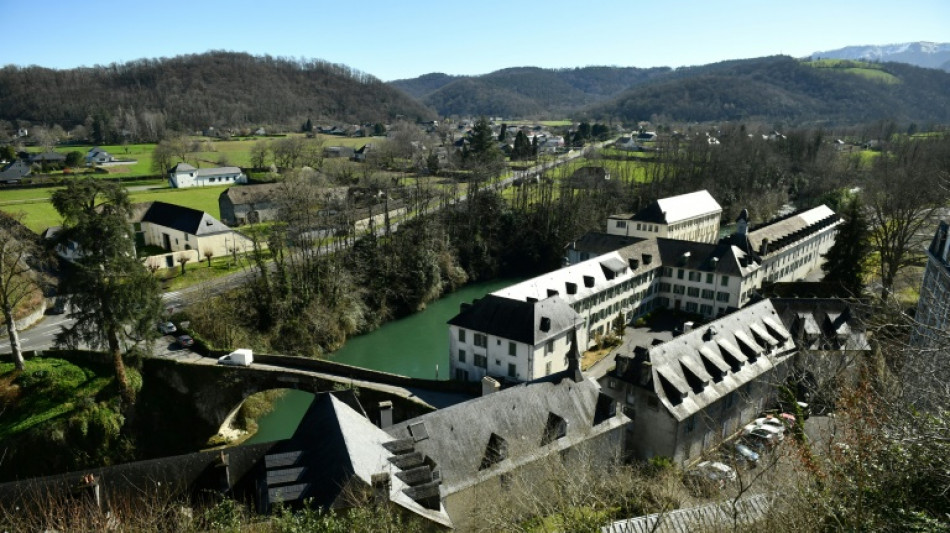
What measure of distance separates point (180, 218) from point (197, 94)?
301 feet

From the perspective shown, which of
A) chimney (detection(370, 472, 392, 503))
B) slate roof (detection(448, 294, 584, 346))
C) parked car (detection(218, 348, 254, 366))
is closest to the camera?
chimney (detection(370, 472, 392, 503))

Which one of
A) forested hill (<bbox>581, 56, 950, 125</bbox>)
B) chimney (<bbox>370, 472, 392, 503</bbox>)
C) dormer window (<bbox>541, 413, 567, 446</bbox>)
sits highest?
forested hill (<bbox>581, 56, 950, 125</bbox>)

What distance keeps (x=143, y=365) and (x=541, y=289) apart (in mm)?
21982

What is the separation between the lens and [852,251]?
44531 millimetres

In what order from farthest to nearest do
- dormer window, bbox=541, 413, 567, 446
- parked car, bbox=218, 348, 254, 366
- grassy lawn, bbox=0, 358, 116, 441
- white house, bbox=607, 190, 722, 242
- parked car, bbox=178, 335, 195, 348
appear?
white house, bbox=607, 190, 722, 242 < parked car, bbox=178, 335, 195, 348 < parked car, bbox=218, 348, 254, 366 < grassy lawn, bbox=0, 358, 116, 441 < dormer window, bbox=541, 413, 567, 446

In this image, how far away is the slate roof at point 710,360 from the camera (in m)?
24.4

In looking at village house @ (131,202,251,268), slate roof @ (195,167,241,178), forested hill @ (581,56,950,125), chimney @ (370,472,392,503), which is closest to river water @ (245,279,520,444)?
village house @ (131,202,251,268)

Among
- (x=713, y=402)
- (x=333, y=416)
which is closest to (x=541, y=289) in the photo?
(x=713, y=402)

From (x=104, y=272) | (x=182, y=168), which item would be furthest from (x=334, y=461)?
(x=182, y=168)

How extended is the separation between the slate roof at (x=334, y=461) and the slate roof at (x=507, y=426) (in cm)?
162

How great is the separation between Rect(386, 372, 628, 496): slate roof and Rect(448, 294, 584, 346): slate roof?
7710 mm

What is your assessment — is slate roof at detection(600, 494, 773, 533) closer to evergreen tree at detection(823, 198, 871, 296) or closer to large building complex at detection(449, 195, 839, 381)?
large building complex at detection(449, 195, 839, 381)

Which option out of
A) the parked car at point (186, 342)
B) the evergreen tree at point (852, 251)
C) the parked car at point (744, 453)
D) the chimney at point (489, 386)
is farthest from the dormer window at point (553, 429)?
the evergreen tree at point (852, 251)

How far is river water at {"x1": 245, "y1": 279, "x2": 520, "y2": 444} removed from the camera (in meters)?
31.9
